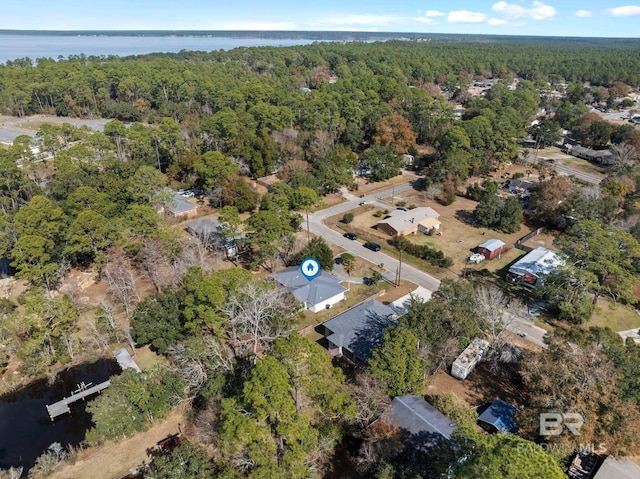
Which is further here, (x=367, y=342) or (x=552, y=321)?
(x=552, y=321)

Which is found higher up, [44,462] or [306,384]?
[306,384]

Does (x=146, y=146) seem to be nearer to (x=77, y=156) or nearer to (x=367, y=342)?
(x=77, y=156)

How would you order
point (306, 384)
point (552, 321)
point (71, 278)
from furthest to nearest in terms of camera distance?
point (71, 278), point (552, 321), point (306, 384)

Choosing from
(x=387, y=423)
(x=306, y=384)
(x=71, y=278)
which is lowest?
(x=71, y=278)

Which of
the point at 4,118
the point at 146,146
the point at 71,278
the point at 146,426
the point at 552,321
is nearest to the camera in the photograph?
the point at 146,426

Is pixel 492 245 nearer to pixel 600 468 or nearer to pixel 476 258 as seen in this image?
pixel 476 258

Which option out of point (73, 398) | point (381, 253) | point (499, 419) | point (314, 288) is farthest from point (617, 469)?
point (73, 398)

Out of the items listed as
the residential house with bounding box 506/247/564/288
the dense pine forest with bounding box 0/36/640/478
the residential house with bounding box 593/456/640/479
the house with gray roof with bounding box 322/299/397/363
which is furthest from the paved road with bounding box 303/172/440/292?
the residential house with bounding box 593/456/640/479

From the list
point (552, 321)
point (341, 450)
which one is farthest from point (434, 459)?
point (552, 321)
